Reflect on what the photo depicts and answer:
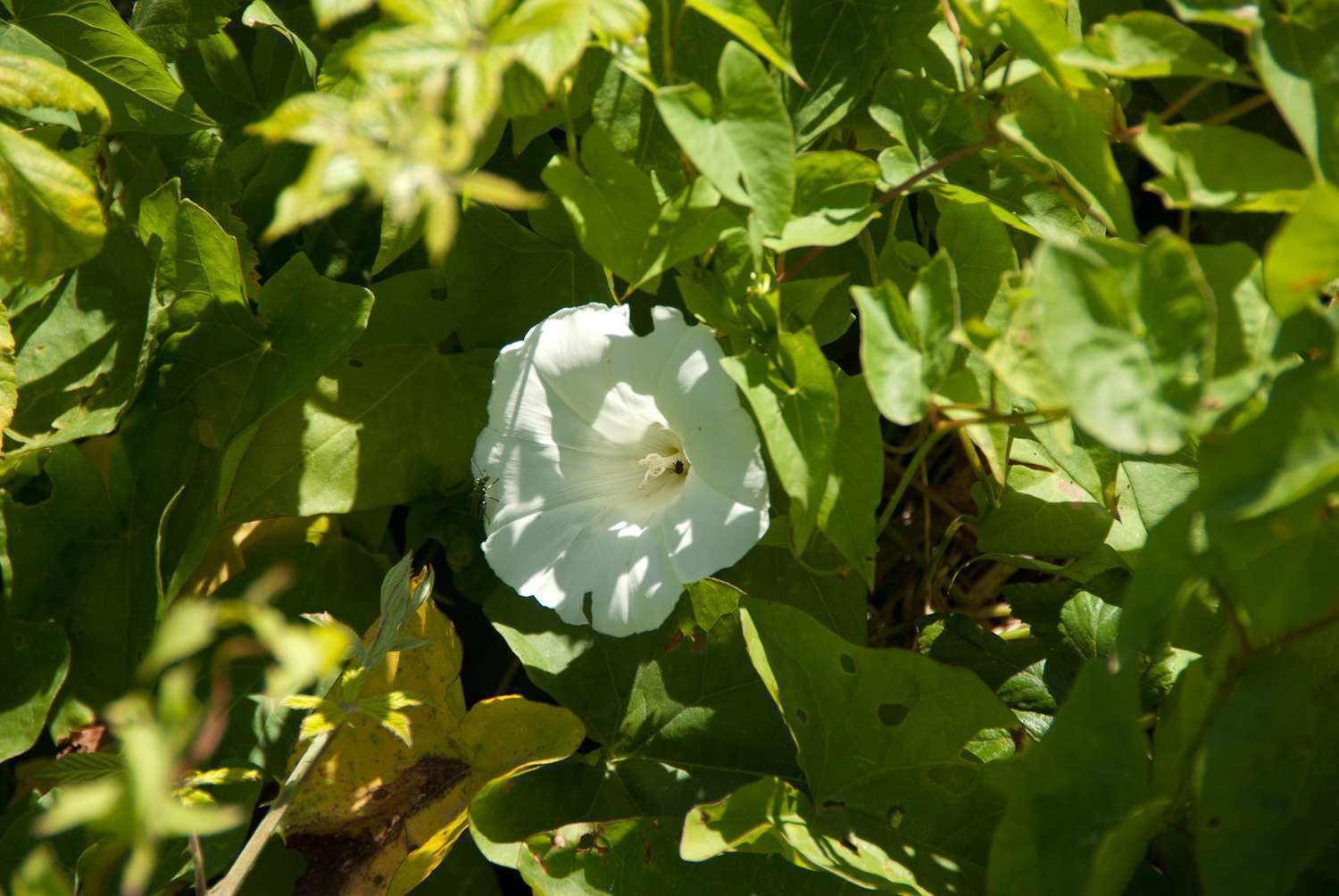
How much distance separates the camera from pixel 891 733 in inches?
43.0

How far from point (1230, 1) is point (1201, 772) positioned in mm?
616

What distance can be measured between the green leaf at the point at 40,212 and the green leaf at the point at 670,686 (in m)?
0.60

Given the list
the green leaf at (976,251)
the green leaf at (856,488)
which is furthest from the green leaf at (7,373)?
the green leaf at (976,251)

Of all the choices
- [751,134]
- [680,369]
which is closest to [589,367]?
[680,369]

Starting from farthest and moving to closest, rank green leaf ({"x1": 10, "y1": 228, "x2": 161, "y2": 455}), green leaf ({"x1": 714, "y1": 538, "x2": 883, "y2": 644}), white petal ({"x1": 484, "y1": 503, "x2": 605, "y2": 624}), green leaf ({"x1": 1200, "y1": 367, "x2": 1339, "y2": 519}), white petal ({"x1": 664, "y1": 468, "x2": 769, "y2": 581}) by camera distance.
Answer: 1. green leaf ({"x1": 10, "y1": 228, "x2": 161, "y2": 455})
2. green leaf ({"x1": 714, "y1": 538, "x2": 883, "y2": 644})
3. white petal ({"x1": 484, "y1": 503, "x2": 605, "y2": 624})
4. white petal ({"x1": 664, "y1": 468, "x2": 769, "y2": 581})
5. green leaf ({"x1": 1200, "y1": 367, "x2": 1339, "y2": 519})

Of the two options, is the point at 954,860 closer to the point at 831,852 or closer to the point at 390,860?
the point at 831,852

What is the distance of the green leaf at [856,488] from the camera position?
990mm

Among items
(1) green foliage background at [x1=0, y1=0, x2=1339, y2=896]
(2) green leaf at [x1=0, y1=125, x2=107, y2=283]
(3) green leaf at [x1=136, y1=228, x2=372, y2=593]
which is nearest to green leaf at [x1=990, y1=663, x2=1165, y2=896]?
(1) green foliage background at [x1=0, y1=0, x2=1339, y2=896]

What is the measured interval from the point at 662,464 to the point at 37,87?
75cm

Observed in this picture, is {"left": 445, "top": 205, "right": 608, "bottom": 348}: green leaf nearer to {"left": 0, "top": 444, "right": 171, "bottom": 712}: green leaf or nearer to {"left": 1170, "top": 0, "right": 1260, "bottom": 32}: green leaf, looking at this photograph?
{"left": 0, "top": 444, "right": 171, "bottom": 712}: green leaf

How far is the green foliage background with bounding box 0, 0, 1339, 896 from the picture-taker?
724 mm

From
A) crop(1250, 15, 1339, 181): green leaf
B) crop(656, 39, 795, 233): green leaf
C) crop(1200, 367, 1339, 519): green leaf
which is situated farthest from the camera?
crop(656, 39, 795, 233): green leaf

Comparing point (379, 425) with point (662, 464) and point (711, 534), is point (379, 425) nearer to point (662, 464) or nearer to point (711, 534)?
point (662, 464)

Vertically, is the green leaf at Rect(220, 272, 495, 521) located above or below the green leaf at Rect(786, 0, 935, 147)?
below
